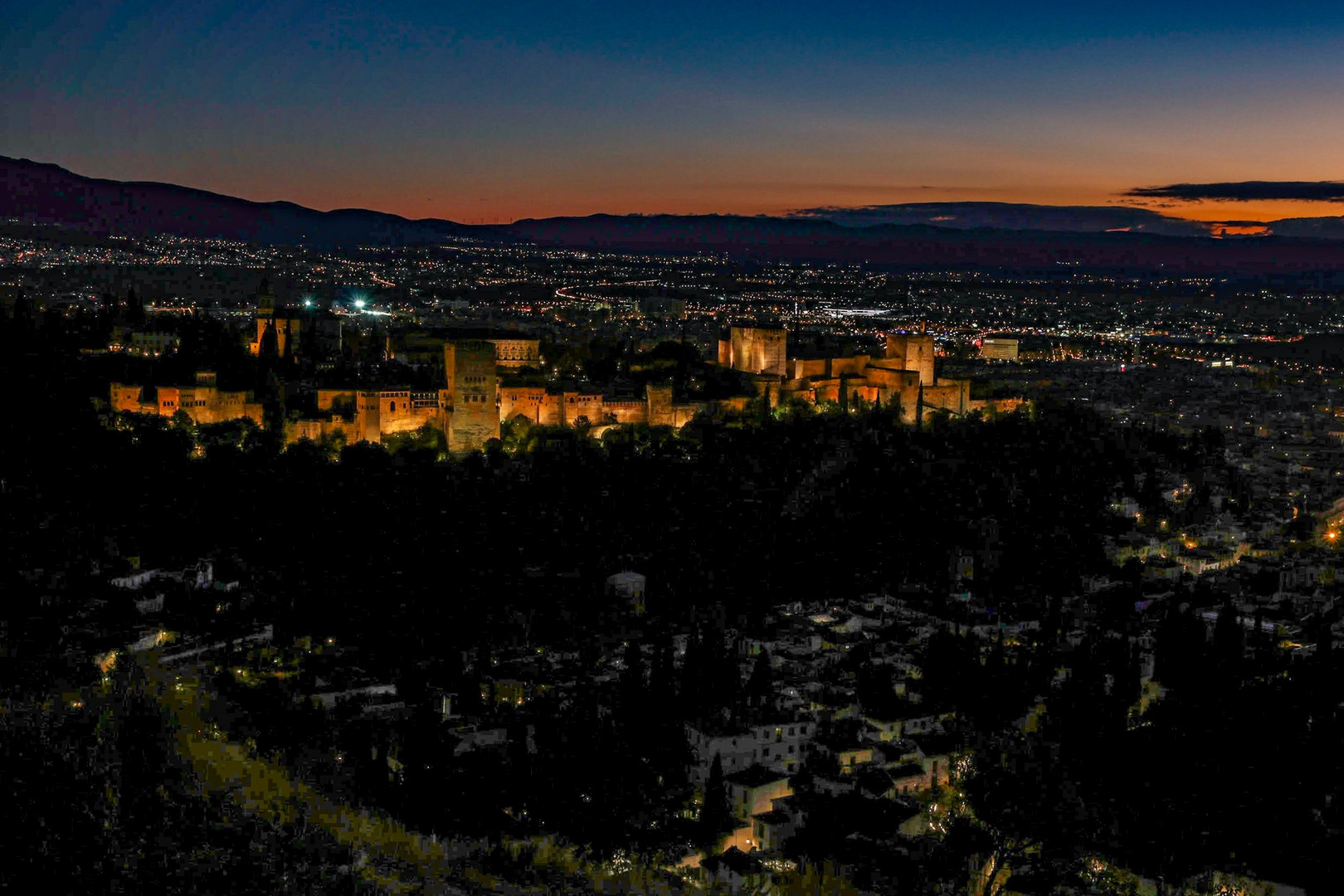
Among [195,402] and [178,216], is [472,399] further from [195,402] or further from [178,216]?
[178,216]

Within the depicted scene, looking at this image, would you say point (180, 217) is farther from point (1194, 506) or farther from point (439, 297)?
point (1194, 506)

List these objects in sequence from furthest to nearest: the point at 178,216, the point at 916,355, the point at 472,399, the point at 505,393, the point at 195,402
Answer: the point at 178,216, the point at 916,355, the point at 505,393, the point at 472,399, the point at 195,402

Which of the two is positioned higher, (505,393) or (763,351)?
(763,351)

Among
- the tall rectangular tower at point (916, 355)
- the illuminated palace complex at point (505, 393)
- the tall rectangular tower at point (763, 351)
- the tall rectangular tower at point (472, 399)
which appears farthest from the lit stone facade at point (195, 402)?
the tall rectangular tower at point (916, 355)

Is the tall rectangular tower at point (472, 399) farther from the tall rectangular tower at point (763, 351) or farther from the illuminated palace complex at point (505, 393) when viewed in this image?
the tall rectangular tower at point (763, 351)

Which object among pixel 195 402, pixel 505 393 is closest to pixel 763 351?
pixel 505 393

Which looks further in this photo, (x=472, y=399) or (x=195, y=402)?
(x=472, y=399)
